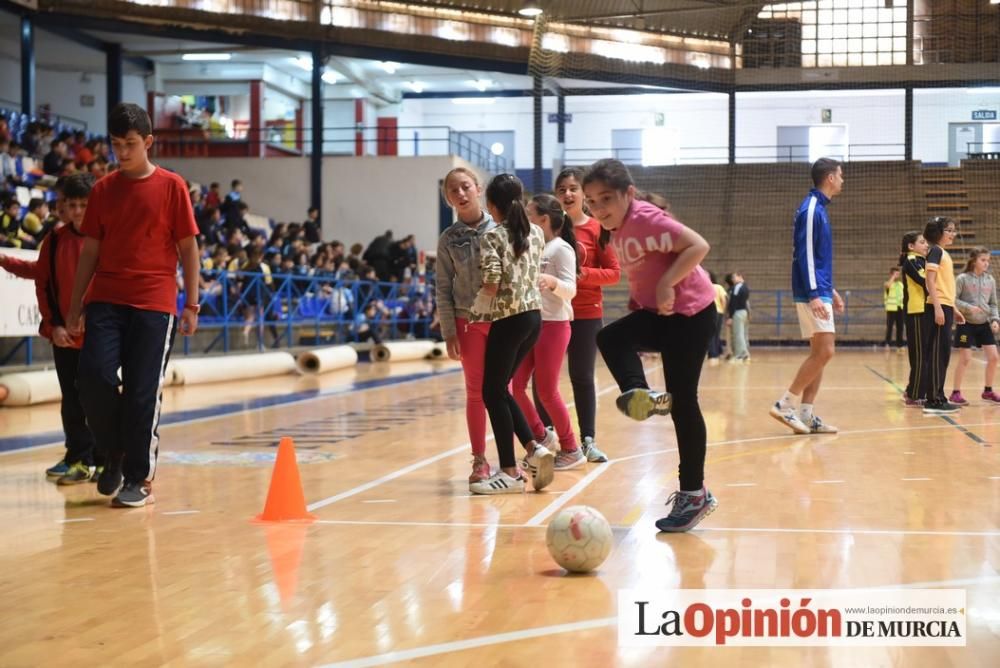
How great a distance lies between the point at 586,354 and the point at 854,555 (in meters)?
2.76

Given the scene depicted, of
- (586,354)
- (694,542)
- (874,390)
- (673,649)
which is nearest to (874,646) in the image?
(673,649)

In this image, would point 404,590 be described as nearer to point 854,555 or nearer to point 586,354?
point 854,555

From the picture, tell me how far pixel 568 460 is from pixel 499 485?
0.93m

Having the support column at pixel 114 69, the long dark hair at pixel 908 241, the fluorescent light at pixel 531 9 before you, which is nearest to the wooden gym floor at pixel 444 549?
the long dark hair at pixel 908 241

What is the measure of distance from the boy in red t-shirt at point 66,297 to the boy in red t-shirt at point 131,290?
54 centimetres

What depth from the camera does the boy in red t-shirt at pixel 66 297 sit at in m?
6.02

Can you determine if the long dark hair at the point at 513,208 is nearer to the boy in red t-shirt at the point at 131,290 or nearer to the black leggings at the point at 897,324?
the boy in red t-shirt at the point at 131,290

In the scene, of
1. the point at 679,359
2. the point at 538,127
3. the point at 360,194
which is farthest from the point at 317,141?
the point at 679,359

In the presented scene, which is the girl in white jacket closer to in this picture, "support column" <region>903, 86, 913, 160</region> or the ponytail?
the ponytail

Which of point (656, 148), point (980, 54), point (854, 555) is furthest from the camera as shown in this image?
point (656, 148)

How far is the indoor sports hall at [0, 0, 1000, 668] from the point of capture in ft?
11.1

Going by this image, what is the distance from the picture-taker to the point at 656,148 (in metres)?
38.7

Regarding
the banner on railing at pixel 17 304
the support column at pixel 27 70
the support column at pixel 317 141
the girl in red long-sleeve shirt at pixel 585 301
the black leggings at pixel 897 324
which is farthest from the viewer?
the support column at pixel 317 141

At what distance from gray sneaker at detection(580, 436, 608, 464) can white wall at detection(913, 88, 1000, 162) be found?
32.0 metres
